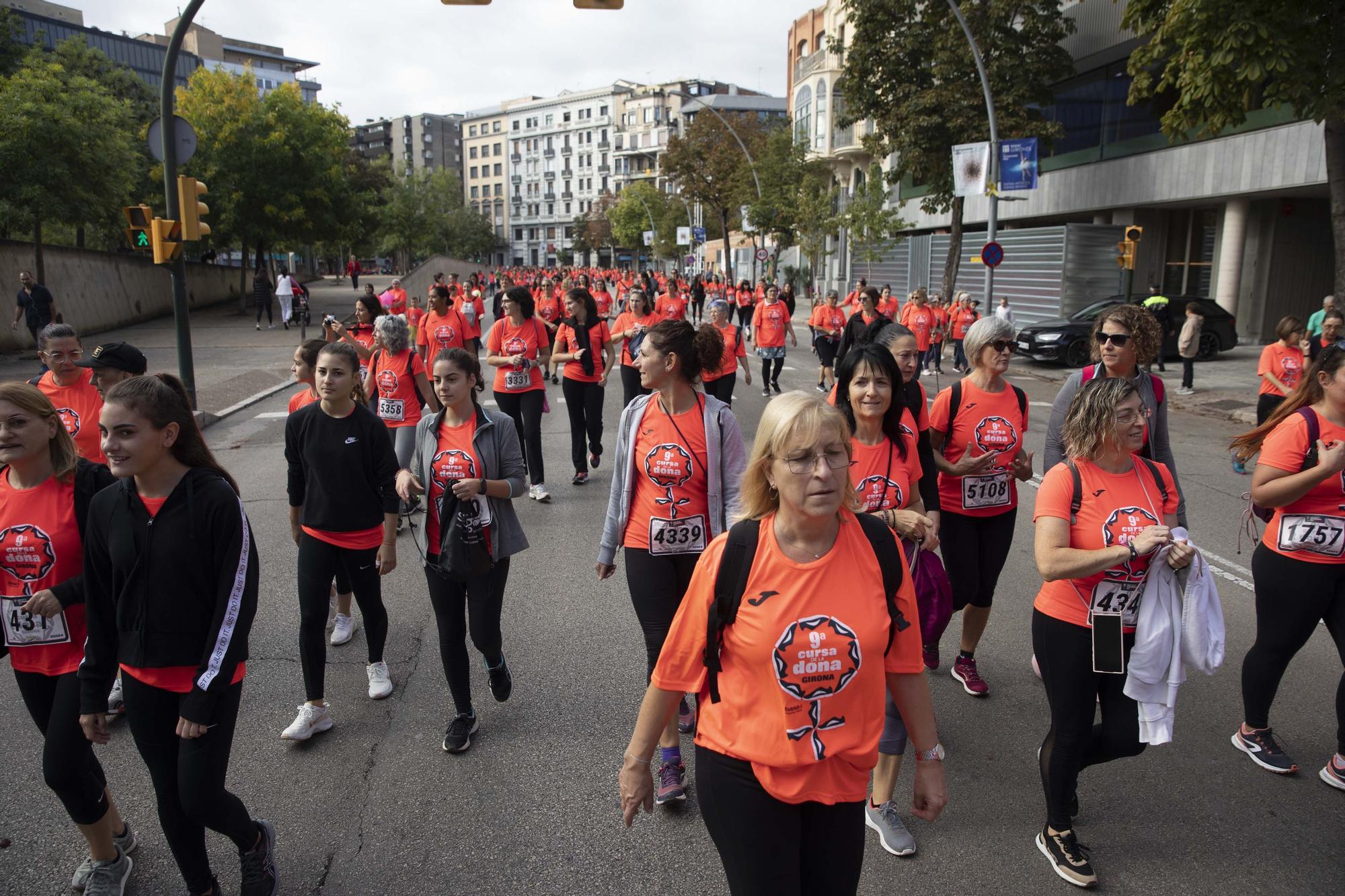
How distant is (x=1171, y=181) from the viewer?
955 inches

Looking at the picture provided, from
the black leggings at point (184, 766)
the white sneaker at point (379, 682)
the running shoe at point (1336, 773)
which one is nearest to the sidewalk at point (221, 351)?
the white sneaker at point (379, 682)

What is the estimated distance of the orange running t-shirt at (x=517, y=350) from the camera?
851cm

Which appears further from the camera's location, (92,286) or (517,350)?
(92,286)

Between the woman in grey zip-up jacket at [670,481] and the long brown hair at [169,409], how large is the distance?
1.60 metres

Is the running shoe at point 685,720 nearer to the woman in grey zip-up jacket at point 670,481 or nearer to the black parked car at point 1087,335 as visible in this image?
the woman in grey zip-up jacket at point 670,481

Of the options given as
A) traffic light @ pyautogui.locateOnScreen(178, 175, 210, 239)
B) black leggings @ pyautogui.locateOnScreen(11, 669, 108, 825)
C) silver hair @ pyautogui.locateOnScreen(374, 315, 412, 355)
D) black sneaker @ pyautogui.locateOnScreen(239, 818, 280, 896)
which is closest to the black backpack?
black sneaker @ pyautogui.locateOnScreen(239, 818, 280, 896)

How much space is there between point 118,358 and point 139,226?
9.71 meters

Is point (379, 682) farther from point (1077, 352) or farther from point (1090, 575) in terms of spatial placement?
point (1077, 352)

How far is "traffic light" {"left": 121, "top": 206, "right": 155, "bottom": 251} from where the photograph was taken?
1254cm

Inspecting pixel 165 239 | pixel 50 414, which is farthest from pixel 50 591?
pixel 165 239

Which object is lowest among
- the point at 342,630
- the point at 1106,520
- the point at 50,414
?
the point at 342,630

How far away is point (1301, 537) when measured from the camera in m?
3.72

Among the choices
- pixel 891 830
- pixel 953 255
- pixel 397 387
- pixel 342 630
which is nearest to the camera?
pixel 891 830

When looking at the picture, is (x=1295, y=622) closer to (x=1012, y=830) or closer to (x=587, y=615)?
(x=1012, y=830)
